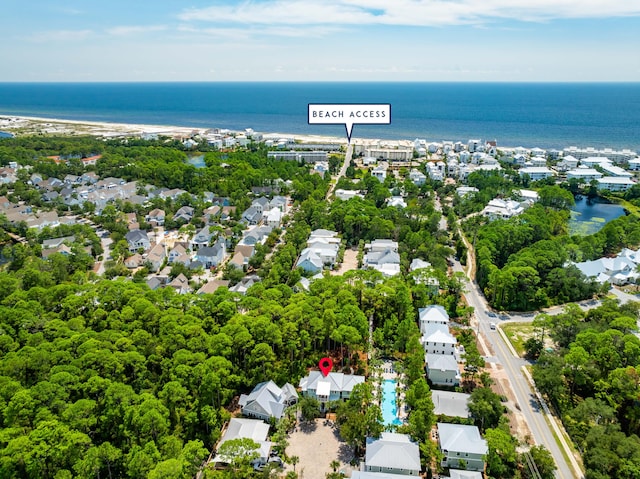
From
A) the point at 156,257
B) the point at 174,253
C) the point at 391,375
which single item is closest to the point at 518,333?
the point at 391,375

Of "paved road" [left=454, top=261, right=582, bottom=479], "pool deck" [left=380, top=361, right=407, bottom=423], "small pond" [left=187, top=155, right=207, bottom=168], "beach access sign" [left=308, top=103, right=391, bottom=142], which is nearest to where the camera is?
"paved road" [left=454, top=261, right=582, bottom=479]

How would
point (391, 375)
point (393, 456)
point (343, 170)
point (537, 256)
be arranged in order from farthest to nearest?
point (343, 170), point (537, 256), point (391, 375), point (393, 456)

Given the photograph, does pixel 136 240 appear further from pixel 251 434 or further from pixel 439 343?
pixel 439 343

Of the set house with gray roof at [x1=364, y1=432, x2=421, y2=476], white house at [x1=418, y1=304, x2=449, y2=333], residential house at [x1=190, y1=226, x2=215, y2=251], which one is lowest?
house with gray roof at [x1=364, y1=432, x2=421, y2=476]

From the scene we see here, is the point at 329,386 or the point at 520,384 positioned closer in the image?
the point at 329,386

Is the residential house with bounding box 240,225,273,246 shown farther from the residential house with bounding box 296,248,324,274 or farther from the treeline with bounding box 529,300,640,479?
the treeline with bounding box 529,300,640,479

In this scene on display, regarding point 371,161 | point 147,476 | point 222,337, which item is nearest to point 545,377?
point 222,337

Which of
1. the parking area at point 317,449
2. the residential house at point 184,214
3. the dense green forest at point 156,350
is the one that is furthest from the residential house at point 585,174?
the parking area at point 317,449

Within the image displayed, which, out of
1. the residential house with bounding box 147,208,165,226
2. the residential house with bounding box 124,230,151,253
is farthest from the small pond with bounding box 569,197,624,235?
the residential house with bounding box 147,208,165,226
